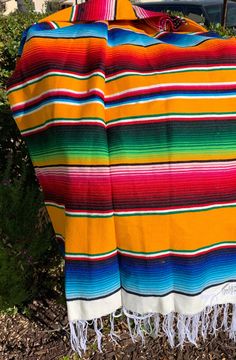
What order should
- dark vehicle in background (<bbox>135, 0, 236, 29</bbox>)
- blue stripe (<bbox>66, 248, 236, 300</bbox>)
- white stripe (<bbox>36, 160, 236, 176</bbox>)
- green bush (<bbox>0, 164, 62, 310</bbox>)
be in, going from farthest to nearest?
dark vehicle in background (<bbox>135, 0, 236, 29</bbox>), green bush (<bbox>0, 164, 62, 310</bbox>), blue stripe (<bbox>66, 248, 236, 300</bbox>), white stripe (<bbox>36, 160, 236, 176</bbox>)

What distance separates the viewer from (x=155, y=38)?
179 cm

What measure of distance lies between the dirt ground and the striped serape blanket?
27.1 inches

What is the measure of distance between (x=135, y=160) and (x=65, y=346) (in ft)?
4.26

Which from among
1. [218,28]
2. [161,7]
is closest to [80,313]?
[218,28]

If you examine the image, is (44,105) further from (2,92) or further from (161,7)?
(161,7)

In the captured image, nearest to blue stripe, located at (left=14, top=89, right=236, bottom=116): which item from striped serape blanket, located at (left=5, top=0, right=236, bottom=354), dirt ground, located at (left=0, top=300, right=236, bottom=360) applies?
striped serape blanket, located at (left=5, top=0, right=236, bottom=354)

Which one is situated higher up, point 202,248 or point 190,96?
point 190,96

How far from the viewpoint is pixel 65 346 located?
2.32m

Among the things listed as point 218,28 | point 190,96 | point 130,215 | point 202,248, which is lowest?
point 202,248

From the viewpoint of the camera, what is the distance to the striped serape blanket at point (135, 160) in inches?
58.3

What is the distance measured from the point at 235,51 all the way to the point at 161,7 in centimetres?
837

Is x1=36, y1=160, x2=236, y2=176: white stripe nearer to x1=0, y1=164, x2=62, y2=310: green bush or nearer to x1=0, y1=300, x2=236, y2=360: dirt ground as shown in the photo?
x1=0, y1=164, x2=62, y2=310: green bush

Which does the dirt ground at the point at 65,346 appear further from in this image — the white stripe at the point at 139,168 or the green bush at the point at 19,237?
the white stripe at the point at 139,168

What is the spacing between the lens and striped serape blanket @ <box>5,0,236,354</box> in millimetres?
1480
